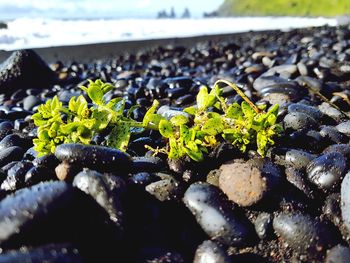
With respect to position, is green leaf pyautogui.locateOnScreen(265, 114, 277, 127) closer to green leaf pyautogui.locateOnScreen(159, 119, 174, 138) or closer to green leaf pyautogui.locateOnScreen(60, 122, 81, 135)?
green leaf pyautogui.locateOnScreen(159, 119, 174, 138)

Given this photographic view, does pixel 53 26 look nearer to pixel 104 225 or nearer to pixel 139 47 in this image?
pixel 139 47

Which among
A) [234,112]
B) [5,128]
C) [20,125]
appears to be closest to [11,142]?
[5,128]

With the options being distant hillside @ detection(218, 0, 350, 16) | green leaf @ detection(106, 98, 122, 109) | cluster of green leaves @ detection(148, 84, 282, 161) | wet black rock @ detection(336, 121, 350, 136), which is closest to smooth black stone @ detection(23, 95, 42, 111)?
green leaf @ detection(106, 98, 122, 109)

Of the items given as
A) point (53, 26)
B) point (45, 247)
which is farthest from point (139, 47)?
point (45, 247)

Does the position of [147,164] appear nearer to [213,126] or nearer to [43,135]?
[213,126]

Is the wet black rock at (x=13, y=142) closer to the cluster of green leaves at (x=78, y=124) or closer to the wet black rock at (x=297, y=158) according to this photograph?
the cluster of green leaves at (x=78, y=124)
